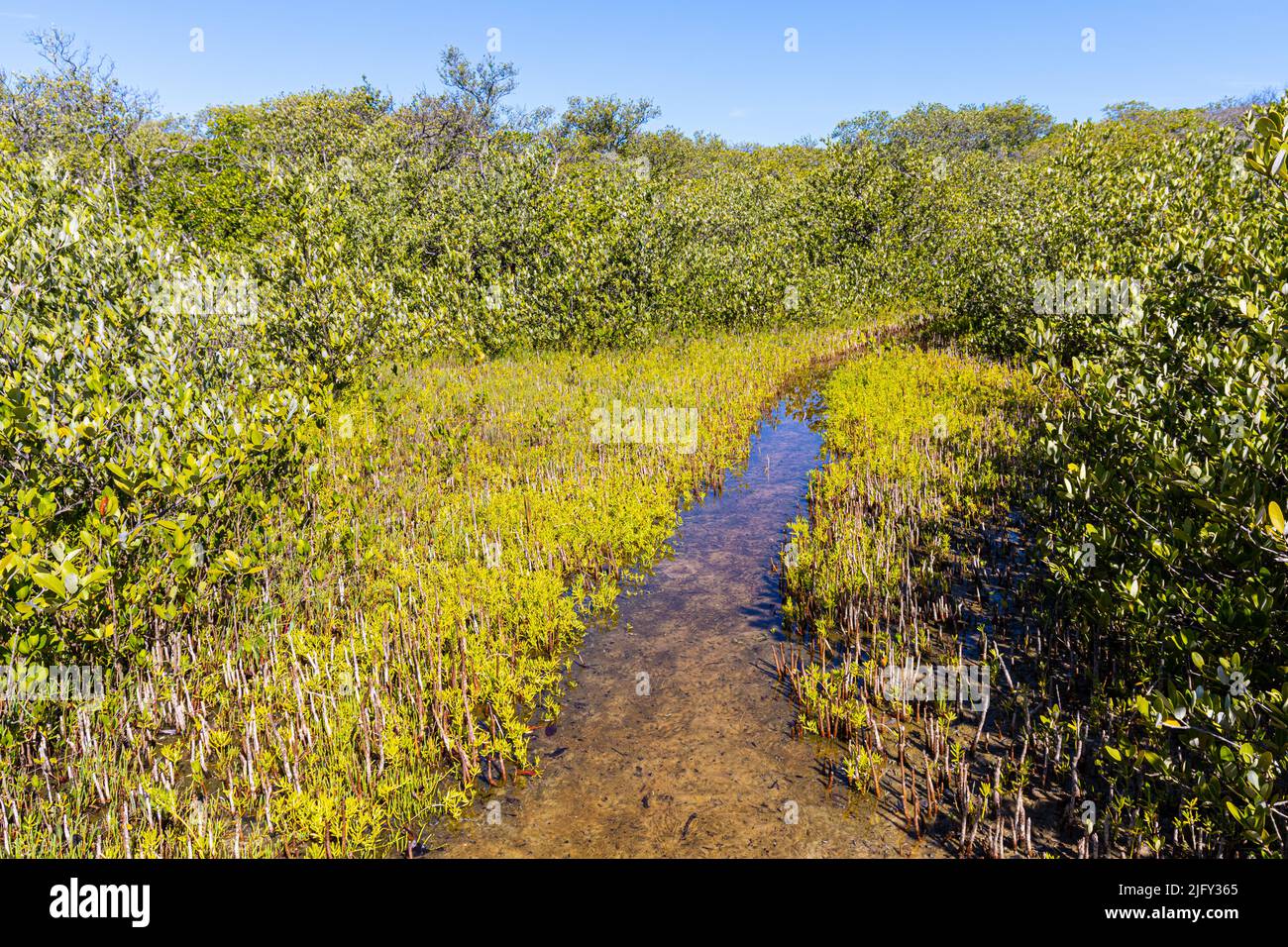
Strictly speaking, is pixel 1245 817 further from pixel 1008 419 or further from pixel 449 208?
pixel 449 208

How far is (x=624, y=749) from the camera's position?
618 centimetres

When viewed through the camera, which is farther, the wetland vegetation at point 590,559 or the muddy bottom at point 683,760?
the muddy bottom at point 683,760

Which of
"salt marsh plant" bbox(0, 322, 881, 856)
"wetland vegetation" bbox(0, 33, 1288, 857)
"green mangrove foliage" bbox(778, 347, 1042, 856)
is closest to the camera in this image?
"wetland vegetation" bbox(0, 33, 1288, 857)

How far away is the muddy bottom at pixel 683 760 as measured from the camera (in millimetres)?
5090

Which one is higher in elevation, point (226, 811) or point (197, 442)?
point (197, 442)

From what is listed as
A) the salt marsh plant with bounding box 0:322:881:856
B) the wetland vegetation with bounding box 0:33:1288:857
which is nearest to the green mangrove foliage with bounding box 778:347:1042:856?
the wetland vegetation with bounding box 0:33:1288:857

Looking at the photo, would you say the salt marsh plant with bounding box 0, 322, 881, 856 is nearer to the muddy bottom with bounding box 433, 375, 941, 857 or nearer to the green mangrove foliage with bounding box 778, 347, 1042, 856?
the muddy bottom with bounding box 433, 375, 941, 857

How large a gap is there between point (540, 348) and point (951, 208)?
2496 centimetres

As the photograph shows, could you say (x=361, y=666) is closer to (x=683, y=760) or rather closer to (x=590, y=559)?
(x=683, y=760)

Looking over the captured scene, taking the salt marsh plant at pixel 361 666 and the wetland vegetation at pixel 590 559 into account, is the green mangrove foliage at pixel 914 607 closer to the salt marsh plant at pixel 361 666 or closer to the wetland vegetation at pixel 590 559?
the wetland vegetation at pixel 590 559

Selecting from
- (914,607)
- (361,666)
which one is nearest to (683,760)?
(361,666)

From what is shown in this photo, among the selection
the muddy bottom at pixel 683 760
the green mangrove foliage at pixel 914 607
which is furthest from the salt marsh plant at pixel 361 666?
the green mangrove foliage at pixel 914 607

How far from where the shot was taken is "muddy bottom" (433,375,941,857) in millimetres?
5090

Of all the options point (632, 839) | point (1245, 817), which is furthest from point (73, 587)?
point (1245, 817)
